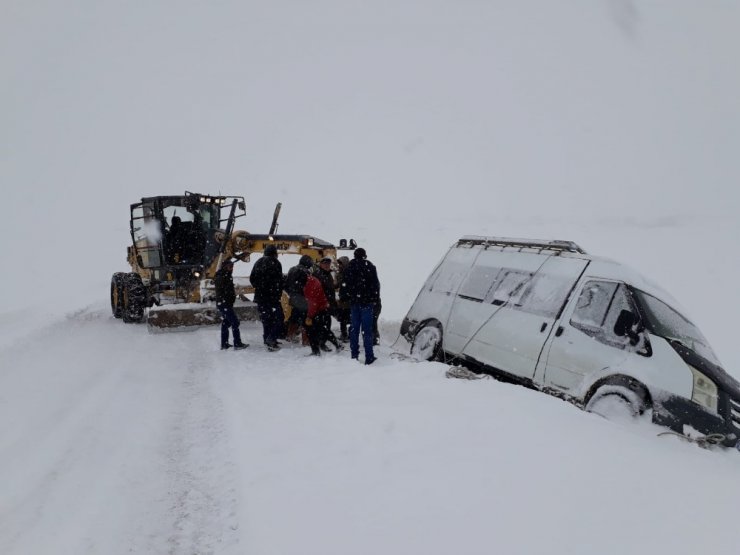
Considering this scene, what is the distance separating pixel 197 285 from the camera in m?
13.1

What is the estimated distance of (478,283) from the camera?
323 inches

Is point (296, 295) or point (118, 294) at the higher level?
point (296, 295)

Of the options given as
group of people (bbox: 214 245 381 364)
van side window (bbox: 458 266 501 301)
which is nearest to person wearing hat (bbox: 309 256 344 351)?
group of people (bbox: 214 245 381 364)

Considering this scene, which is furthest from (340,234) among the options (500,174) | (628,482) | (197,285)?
(500,174)

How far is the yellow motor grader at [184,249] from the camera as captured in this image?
12.7 metres

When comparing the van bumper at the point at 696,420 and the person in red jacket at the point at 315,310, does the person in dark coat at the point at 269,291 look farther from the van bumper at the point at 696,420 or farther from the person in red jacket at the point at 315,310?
the van bumper at the point at 696,420

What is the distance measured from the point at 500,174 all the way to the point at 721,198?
106ft

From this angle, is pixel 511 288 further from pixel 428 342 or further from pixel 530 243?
pixel 428 342

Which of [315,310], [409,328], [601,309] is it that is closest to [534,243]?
[601,309]

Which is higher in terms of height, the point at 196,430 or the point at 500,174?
the point at 500,174

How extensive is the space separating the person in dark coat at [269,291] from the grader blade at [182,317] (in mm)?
2510

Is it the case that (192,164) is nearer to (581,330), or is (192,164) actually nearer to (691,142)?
(691,142)

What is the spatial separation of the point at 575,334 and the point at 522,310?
934mm

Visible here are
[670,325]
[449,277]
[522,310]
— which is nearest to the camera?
[670,325]
